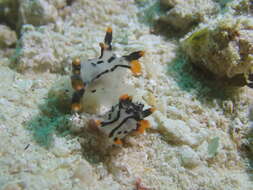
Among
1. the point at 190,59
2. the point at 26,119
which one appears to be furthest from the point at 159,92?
the point at 26,119

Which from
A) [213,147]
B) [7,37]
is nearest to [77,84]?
[213,147]

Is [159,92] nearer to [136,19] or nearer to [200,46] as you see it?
[200,46]

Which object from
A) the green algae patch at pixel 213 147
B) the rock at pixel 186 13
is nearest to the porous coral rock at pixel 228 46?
the rock at pixel 186 13

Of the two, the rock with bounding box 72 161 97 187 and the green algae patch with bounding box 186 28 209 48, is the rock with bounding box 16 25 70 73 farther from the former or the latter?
the green algae patch with bounding box 186 28 209 48

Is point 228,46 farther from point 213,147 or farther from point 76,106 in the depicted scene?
point 76,106

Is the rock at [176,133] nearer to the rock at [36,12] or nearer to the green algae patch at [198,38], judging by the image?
the green algae patch at [198,38]
